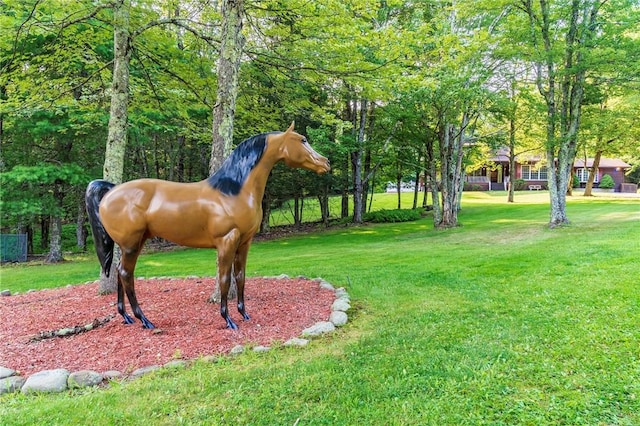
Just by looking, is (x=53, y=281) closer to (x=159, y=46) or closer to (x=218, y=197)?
(x=159, y=46)

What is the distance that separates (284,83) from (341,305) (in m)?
6.38

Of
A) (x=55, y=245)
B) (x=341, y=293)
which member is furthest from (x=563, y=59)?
(x=55, y=245)

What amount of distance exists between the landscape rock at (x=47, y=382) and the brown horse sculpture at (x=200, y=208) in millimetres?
1141

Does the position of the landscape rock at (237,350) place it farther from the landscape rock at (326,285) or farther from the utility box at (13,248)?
the utility box at (13,248)

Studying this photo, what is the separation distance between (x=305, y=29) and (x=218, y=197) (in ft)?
13.7

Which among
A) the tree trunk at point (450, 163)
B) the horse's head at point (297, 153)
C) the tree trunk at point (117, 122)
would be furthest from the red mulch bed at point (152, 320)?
the tree trunk at point (450, 163)

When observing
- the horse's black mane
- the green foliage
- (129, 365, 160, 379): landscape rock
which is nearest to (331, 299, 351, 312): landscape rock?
the horse's black mane

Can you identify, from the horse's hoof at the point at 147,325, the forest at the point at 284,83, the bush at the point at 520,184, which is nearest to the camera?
the horse's hoof at the point at 147,325

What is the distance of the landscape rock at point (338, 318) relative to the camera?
4176 millimetres

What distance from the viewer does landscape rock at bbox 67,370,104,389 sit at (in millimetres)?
2877

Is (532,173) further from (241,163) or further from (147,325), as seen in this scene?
(147,325)

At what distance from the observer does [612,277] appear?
17.4 ft

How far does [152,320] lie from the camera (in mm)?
4367

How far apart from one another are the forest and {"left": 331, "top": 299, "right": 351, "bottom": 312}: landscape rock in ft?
8.03
